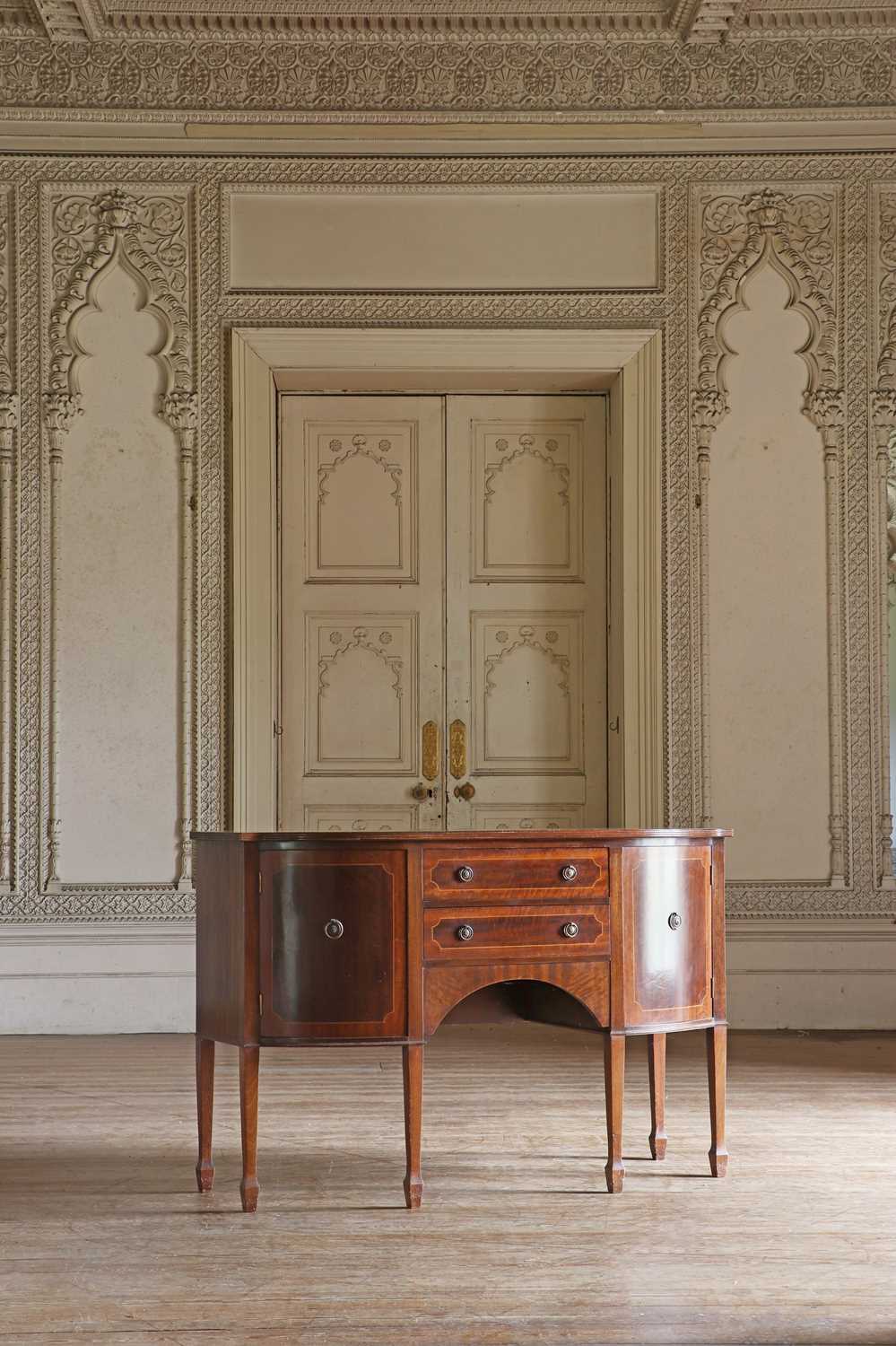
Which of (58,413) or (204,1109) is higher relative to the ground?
(58,413)

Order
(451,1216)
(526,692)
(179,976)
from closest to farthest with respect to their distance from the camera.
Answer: (451,1216)
(179,976)
(526,692)

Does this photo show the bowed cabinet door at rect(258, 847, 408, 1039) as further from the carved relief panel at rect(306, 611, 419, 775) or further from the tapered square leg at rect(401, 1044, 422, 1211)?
the carved relief panel at rect(306, 611, 419, 775)

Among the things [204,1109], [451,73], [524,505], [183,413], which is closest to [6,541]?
[183,413]

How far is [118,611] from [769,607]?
2977mm

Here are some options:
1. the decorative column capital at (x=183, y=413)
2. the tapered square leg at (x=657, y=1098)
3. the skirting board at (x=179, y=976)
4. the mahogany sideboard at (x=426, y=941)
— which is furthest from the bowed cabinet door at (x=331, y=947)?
the decorative column capital at (x=183, y=413)

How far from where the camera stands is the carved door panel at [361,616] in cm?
614

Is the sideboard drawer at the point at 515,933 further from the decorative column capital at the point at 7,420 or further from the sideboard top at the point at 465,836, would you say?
the decorative column capital at the point at 7,420

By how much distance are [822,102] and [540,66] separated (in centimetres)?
132

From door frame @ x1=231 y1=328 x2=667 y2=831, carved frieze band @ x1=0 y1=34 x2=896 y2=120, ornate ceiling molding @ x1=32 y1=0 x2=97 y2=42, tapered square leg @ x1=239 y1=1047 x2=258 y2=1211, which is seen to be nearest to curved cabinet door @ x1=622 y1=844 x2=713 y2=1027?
tapered square leg @ x1=239 y1=1047 x2=258 y2=1211

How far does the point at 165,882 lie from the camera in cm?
592

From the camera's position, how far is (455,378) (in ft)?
20.1

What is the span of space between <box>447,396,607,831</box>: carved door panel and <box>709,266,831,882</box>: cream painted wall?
1.87ft

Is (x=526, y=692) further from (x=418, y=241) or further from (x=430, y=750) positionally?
(x=418, y=241)

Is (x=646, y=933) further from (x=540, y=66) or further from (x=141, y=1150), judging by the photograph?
(x=540, y=66)
